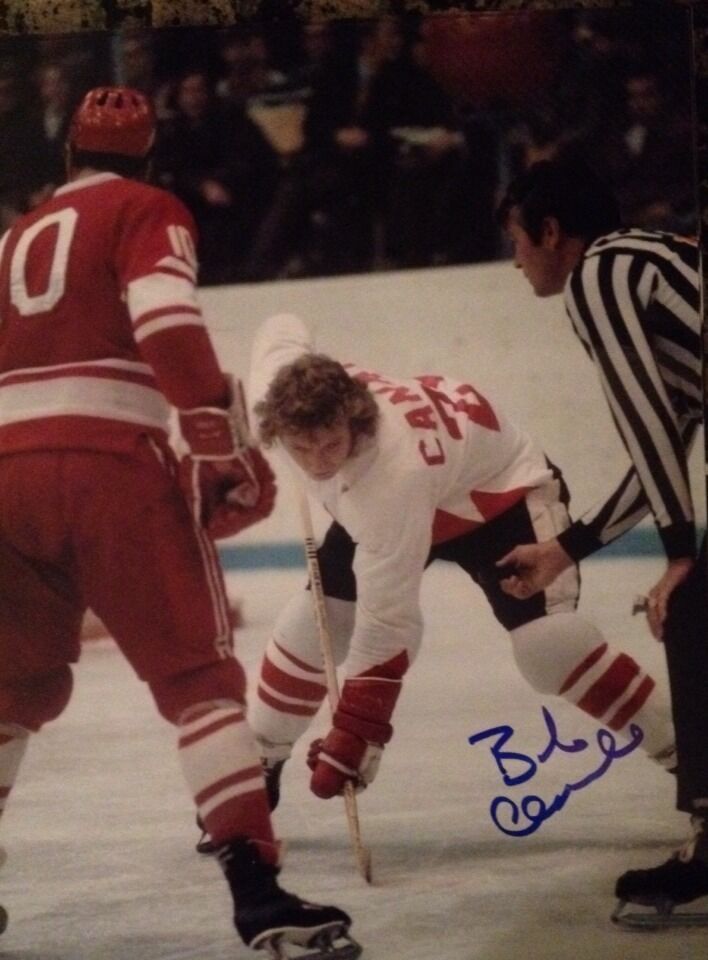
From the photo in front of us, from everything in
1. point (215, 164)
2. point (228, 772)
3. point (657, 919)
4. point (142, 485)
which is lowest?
point (657, 919)

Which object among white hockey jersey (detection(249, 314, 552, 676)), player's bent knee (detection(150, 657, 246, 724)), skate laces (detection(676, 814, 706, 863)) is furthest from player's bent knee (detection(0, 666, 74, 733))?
skate laces (detection(676, 814, 706, 863))

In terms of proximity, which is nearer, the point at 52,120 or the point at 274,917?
the point at 274,917

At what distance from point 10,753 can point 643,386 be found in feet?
3.63

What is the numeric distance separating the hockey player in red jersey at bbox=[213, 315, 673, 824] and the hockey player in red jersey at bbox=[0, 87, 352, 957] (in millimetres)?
75

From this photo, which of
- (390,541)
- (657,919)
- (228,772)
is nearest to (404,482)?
(390,541)

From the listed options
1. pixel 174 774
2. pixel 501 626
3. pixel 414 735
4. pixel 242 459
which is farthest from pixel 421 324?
pixel 174 774

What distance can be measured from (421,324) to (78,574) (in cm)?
64

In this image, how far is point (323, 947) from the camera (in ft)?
5.67

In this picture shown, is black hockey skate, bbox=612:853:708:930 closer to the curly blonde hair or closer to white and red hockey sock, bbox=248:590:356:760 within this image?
white and red hockey sock, bbox=248:590:356:760

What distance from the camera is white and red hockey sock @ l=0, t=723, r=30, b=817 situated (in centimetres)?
180

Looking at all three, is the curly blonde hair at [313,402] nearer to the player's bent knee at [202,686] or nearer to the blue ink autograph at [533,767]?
the player's bent knee at [202,686]

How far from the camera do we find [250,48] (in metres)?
1.84

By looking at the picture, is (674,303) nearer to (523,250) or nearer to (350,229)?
(523,250)

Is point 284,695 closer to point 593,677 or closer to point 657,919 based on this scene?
point 593,677
